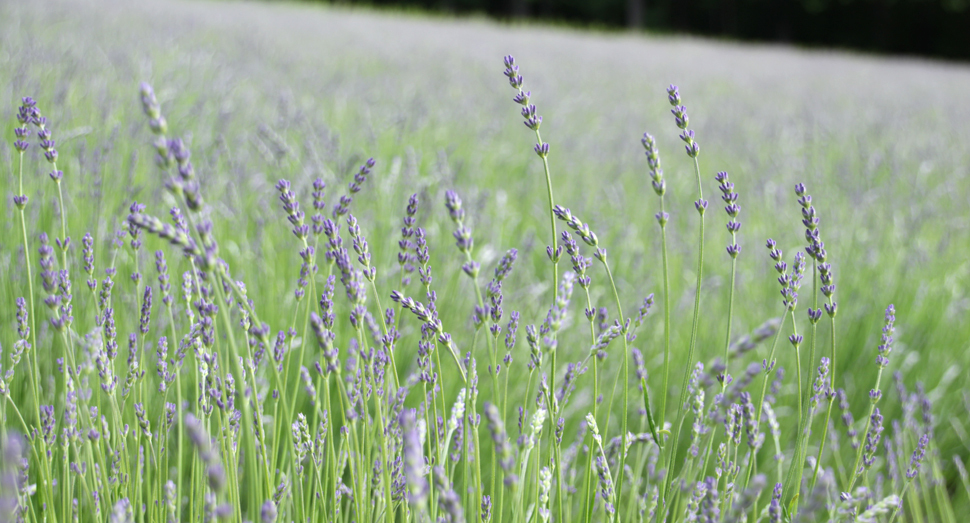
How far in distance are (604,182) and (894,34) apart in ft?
97.5

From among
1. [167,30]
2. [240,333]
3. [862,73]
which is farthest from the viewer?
[862,73]

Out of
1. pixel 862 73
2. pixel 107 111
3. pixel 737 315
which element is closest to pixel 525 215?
pixel 737 315

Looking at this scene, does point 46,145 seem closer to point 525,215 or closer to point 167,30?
point 525,215

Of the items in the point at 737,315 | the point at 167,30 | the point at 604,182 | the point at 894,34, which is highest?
the point at 894,34

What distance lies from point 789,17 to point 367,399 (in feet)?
109

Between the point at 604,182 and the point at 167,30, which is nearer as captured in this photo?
the point at 604,182

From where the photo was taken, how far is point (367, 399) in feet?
3.23

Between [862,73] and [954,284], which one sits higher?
[862,73]

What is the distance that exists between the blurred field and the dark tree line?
1984cm

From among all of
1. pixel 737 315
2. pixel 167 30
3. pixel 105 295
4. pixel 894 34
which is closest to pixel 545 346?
pixel 105 295

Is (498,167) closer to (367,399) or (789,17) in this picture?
(367,399)

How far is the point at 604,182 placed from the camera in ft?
11.0

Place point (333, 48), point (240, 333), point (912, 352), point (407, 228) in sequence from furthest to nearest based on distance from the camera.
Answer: point (333, 48), point (912, 352), point (240, 333), point (407, 228)

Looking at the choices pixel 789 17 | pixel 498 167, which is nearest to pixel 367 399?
pixel 498 167
